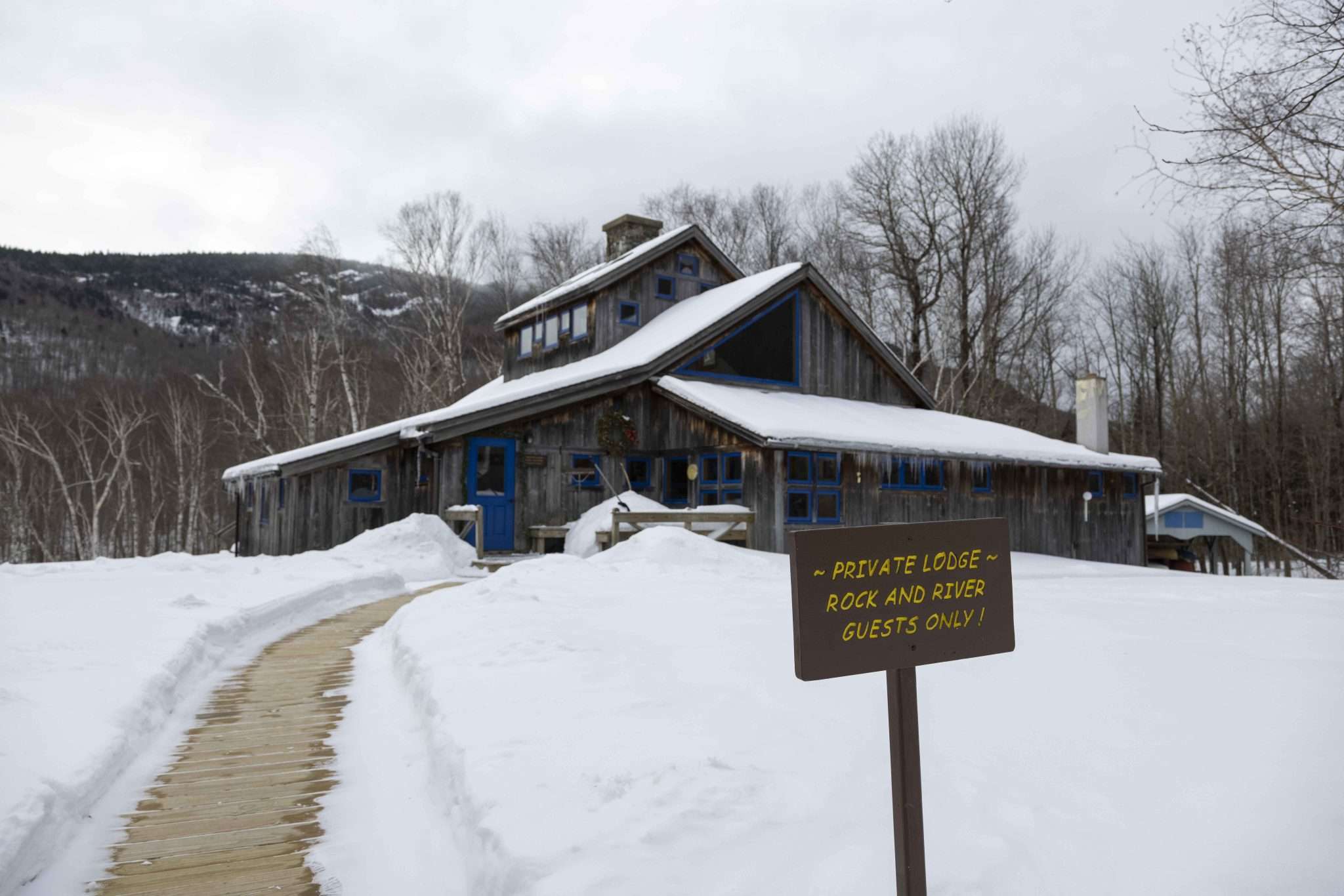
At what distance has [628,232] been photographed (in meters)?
26.6

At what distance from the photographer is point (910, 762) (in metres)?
2.86

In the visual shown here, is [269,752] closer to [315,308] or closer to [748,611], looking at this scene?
[748,611]

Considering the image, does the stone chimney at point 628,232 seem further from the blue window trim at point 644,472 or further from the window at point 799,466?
the window at point 799,466

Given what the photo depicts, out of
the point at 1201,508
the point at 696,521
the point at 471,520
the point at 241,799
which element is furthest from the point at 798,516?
the point at 1201,508

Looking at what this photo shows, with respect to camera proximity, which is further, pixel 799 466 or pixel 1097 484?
pixel 1097 484

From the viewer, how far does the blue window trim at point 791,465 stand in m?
17.1

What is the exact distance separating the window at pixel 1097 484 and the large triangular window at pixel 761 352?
8.79 meters

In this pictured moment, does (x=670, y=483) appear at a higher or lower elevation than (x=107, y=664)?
higher

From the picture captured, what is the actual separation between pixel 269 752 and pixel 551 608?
11.7ft

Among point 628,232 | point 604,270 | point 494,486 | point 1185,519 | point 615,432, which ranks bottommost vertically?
point 1185,519

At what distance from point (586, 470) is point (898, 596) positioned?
635 inches

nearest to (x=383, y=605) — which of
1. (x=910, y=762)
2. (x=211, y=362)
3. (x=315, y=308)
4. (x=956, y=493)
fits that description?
(x=910, y=762)

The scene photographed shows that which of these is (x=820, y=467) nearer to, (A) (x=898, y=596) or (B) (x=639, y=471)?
(B) (x=639, y=471)

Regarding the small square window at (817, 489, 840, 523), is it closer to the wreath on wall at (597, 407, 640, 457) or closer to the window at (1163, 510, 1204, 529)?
the wreath on wall at (597, 407, 640, 457)
